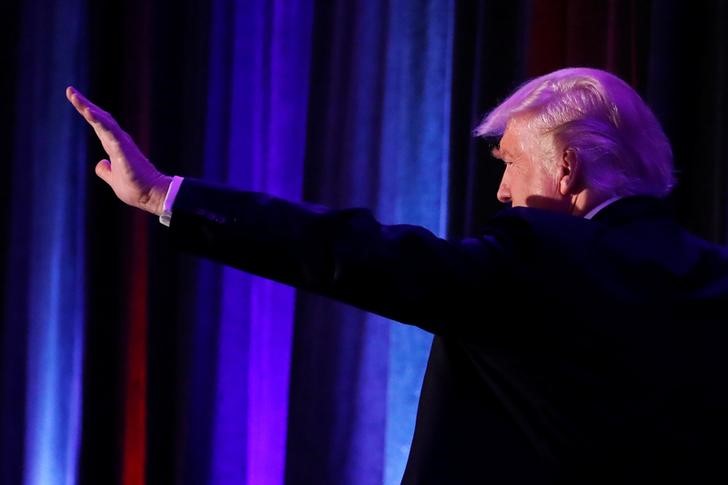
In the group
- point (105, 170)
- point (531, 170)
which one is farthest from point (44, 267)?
point (531, 170)

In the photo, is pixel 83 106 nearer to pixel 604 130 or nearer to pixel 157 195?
pixel 157 195

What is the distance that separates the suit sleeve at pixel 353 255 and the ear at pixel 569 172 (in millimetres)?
198

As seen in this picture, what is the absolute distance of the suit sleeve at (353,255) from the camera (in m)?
0.83

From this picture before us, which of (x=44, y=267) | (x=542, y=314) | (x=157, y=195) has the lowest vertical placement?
(x=44, y=267)

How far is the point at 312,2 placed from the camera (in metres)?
2.11

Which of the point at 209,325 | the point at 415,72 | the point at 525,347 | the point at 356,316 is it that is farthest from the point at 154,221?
the point at 525,347

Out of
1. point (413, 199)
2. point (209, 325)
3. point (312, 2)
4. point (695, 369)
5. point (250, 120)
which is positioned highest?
point (312, 2)

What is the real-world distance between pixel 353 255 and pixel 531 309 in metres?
0.19

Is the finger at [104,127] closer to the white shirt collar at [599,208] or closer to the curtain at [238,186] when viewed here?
the white shirt collar at [599,208]

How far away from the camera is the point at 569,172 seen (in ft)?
3.36

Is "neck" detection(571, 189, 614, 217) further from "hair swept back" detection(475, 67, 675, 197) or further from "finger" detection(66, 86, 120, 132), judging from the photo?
"finger" detection(66, 86, 120, 132)

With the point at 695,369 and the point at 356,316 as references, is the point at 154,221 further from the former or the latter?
the point at 695,369

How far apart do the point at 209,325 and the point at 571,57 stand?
40.6 inches

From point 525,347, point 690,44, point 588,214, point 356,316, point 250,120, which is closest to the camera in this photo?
point 525,347
